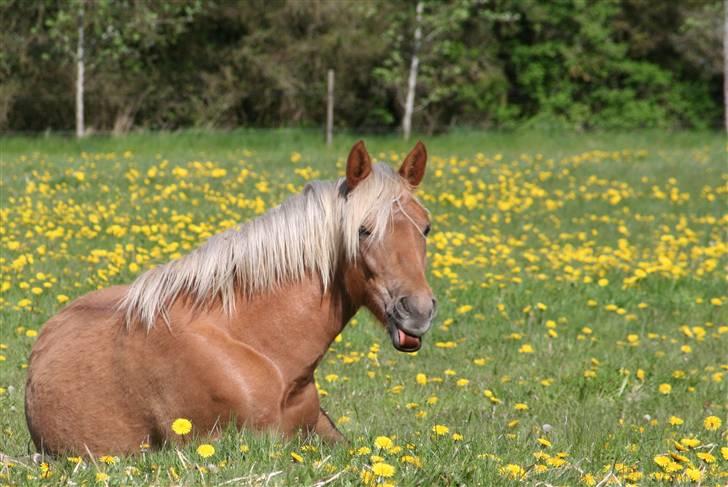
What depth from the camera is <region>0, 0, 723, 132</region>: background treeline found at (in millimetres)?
27375

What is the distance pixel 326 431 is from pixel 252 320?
2.15 ft

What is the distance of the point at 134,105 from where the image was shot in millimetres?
29406

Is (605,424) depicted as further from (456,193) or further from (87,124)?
(87,124)

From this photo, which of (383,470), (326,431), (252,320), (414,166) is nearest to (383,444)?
(383,470)

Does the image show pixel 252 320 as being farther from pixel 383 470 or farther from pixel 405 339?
pixel 383 470

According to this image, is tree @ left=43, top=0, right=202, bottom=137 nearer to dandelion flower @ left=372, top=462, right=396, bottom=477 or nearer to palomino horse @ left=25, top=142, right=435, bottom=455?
palomino horse @ left=25, top=142, right=435, bottom=455

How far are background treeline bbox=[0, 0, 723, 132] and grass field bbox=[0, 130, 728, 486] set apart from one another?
7.83m

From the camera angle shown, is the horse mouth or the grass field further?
the horse mouth

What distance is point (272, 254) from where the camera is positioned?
196 inches

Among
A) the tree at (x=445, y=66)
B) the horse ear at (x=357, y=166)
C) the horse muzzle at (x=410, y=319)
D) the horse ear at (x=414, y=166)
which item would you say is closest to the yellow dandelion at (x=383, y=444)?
the horse muzzle at (x=410, y=319)

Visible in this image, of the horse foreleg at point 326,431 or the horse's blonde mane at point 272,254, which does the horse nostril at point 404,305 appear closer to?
the horse's blonde mane at point 272,254

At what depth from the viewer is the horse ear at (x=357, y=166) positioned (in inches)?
189

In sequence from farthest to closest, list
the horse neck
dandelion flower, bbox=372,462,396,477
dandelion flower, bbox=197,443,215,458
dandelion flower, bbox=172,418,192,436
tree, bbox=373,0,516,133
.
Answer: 1. tree, bbox=373,0,516,133
2. the horse neck
3. dandelion flower, bbox=172,418,192,436
4. dandelion flower, bbox=197,443,215,458
5. dandelion flower, bbox=372,462,396,477

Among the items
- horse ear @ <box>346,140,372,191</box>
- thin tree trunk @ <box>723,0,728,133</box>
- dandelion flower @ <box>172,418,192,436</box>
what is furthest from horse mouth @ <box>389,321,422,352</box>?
thin tree trunk @ <box>723,0,728,133</box>
